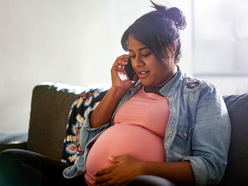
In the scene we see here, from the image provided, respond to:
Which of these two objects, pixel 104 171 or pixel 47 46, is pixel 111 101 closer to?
pixel 104 171

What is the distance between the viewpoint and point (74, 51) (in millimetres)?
2650

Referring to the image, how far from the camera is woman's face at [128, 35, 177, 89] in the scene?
4.09 ft

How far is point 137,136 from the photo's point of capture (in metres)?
1.18

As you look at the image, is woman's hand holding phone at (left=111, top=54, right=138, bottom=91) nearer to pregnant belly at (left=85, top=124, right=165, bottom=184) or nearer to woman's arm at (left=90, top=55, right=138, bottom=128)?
woman's arm at (left=90, top=55, right=138, bottom=128)

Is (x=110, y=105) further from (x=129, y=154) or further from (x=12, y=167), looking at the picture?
(x=12, y=167)

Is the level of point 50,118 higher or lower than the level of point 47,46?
lower

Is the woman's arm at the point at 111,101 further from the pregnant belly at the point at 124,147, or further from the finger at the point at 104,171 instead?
the finger at the point at 104,171

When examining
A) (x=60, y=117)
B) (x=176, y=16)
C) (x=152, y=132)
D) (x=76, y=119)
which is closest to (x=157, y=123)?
(x=152, y=132)

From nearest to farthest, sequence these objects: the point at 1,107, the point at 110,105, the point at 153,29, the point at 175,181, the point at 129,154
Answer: the point at 175,181, the point at 129,154, the point at 153,29, the point at 110,105, the point at 1,107

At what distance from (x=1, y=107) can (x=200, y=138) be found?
1.92 m

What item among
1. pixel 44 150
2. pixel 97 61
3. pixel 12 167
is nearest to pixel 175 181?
pixel 12 167

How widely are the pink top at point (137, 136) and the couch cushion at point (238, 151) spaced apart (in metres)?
0.23

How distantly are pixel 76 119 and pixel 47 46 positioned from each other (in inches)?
46.3

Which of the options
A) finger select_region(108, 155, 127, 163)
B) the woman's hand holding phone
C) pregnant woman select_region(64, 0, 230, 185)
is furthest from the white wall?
finger select_region(108, 155, 127, 163)
